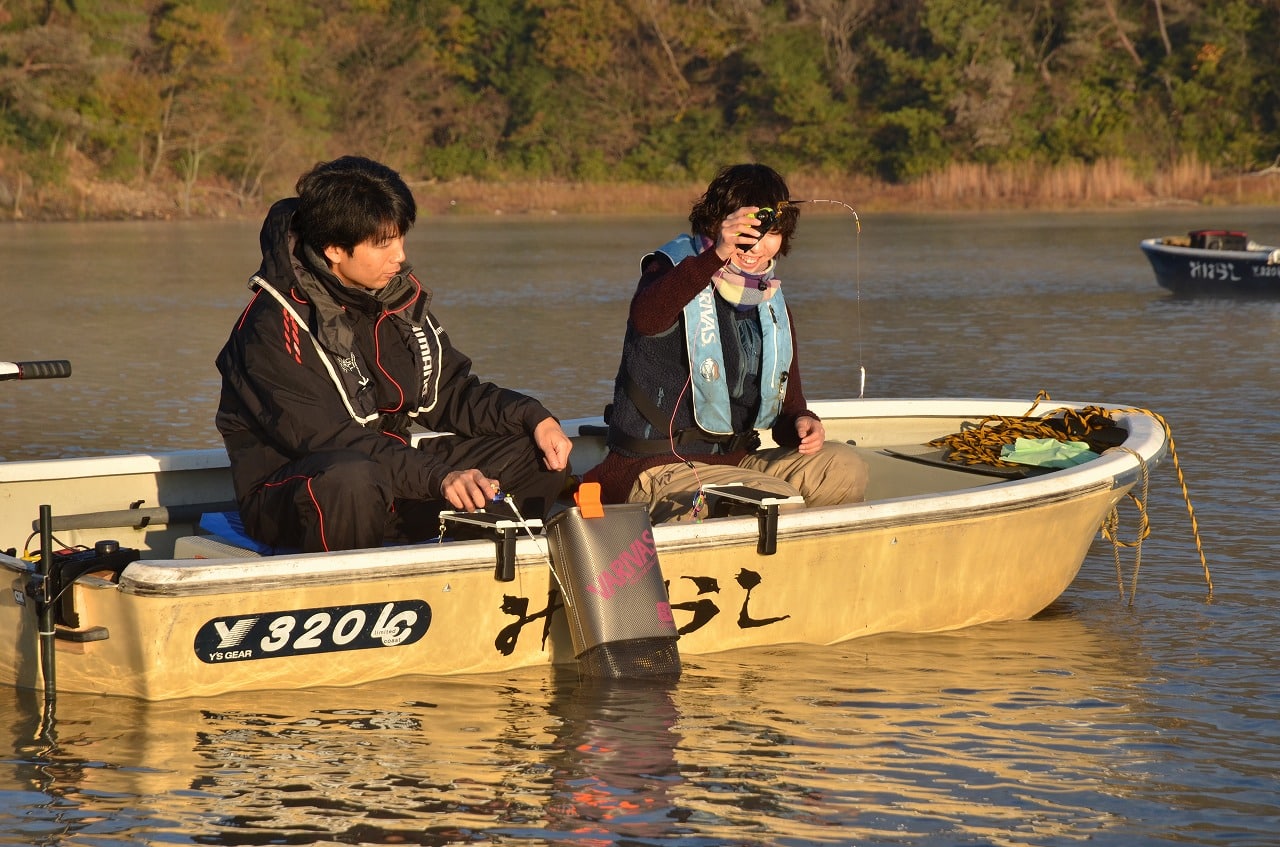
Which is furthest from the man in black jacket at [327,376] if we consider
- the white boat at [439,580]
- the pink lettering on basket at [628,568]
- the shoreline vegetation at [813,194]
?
the shoreline vegetation at [813,194]

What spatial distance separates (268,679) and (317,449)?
0.63 meters

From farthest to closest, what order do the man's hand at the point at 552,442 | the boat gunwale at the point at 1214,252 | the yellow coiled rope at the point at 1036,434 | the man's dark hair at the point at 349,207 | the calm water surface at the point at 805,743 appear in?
the boat gunwale at the point at 1214,252, the yellow coiled rope at the point at 1036,434, the man's hand at the point at 552,442, the man's dark hair at the point at 349,207, the calm water surface at the point at 805,743

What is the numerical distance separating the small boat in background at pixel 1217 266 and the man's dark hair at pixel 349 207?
46.5 ft

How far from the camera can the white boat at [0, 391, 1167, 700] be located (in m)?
4.45

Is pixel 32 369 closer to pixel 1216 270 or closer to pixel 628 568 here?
pixel 628 568

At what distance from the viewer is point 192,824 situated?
3.96m

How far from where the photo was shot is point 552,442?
5203 millimetres

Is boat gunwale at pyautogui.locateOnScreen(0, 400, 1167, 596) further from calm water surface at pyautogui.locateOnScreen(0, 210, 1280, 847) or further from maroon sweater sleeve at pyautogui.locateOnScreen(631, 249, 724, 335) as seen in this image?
maroon sweater sleeve at pyautogui.locateOnScreen(631, 249, 724, 335)

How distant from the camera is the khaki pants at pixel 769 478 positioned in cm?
524

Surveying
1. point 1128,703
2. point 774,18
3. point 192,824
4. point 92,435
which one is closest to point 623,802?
point 192,824

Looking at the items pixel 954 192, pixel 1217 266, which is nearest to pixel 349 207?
pixel 1217 266

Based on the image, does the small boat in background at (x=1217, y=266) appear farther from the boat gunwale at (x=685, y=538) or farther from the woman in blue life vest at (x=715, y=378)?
the woman in blue life vest at (x=715, y=378)

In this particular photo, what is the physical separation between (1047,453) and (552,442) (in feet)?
6.76

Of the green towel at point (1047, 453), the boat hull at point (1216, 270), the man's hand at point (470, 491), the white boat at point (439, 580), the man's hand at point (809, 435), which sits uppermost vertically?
the boat hull at point (1216, 270)
